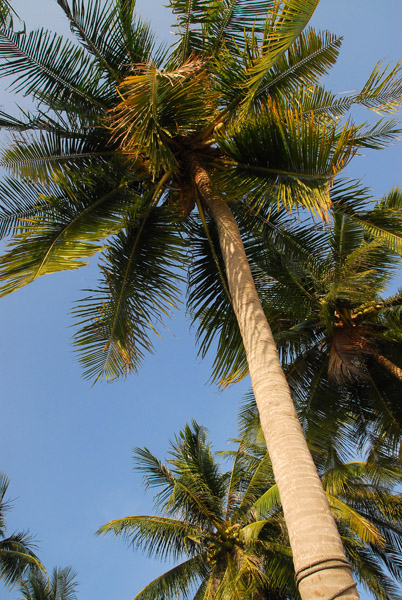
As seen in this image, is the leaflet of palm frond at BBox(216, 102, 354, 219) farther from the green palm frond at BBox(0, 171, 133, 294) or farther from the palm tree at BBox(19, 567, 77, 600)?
the palm tree at BBox(19, 567, 77, 600)

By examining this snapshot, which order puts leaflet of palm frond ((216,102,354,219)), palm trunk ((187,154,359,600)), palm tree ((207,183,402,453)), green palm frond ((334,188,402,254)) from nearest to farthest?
palm trunk ((187,154,359,600))
leaflet of palm frond ((216,102,354,219))
green palm frond ((334,188,402,254))
palm tree ((207,183,402,453))

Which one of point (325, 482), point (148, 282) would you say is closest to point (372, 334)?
point (325, 482)

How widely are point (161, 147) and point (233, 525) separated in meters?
10.6

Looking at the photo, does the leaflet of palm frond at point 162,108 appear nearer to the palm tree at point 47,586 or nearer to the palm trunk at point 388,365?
the palm trunk at point 388,365

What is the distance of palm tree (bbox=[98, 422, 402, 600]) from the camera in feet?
36.1

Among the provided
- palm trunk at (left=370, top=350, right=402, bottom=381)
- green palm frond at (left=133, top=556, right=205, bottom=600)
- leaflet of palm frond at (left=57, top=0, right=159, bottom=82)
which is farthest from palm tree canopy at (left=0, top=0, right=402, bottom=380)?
green palm frond at (left=133, top=556, right=205, bottom=600)

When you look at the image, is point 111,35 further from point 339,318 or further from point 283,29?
point 339,318

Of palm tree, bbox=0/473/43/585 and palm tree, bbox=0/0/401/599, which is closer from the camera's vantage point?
palm tree, bbox=0/0/401/599

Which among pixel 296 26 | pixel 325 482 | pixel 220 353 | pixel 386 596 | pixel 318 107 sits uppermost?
pixel 318 107

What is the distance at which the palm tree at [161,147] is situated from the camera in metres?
5.31

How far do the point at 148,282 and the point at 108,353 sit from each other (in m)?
1.18

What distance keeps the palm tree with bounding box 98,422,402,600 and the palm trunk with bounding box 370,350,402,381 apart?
214 cm

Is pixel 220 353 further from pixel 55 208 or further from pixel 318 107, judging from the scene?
pixel 318 107

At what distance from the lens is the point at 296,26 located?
5109 mm
